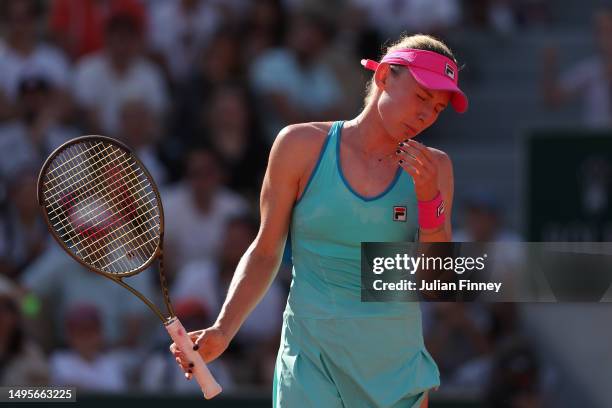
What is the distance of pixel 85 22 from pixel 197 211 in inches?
81.2

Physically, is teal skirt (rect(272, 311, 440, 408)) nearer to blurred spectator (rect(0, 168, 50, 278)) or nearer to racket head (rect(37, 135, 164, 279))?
racket head (rect(37, 135, 164, 279))

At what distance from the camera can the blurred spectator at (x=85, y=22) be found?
9.33m

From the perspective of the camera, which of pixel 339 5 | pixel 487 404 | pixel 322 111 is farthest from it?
pixel 339 5

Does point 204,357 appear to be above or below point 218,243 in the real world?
above

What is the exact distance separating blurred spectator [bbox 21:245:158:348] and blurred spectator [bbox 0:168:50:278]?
22cm

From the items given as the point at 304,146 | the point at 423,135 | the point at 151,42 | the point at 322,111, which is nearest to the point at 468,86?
the point at 423,135

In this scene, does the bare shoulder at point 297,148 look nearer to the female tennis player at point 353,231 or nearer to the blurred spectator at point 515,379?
the female tennis player at point 353,231

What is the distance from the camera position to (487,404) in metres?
6.93

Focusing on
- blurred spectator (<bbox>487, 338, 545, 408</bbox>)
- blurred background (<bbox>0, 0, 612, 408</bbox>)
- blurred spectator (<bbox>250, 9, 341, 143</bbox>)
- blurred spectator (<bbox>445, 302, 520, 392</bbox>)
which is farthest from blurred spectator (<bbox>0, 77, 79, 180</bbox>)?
blurred spectator (<bbox>487, 338, 545, 408</bbox>)

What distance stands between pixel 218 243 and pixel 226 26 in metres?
1.99

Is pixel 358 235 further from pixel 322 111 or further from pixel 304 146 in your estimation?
pixel 322 111

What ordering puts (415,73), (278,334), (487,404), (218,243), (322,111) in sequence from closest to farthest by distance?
(415,73) → (487,404) → (278,334) → (218,243) → (322,111)

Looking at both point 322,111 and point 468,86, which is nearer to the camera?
point 322,111

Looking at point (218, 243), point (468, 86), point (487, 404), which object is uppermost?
point (468, 86)
